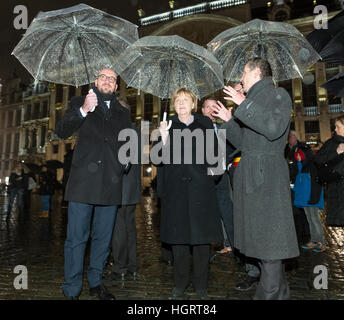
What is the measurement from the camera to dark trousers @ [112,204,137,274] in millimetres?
3769

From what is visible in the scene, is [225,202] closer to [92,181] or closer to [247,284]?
[247,284]

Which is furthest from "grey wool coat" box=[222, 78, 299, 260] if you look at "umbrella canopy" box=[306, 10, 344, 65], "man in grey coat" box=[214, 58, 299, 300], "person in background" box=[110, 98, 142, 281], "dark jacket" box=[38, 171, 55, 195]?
"dark jacket" box=[38, 171, 55, 195]

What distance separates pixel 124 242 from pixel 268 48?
301 cm

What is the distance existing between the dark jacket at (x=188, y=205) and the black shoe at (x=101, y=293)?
72cm

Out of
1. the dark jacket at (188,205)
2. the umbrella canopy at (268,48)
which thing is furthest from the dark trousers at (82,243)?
the umbrella canopy at (268,48)

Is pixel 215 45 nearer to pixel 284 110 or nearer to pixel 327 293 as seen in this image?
pixel 284 110

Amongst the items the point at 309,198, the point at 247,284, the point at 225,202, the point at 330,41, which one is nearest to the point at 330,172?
the point at 309,198

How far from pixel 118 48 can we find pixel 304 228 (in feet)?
16.3

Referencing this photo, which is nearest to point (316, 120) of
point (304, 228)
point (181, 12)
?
point (181, 12)

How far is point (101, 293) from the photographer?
292 cm

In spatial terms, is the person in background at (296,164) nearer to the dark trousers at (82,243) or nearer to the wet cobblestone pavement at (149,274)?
the wet cobblestone pavement at (149,274)

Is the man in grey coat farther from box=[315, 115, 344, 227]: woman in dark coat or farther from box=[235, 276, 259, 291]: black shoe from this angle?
box=[315, 115, 344, 227]: woman in dark coat

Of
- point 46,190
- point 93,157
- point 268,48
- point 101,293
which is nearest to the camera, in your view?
point 101,293

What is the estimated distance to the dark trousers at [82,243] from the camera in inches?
113
